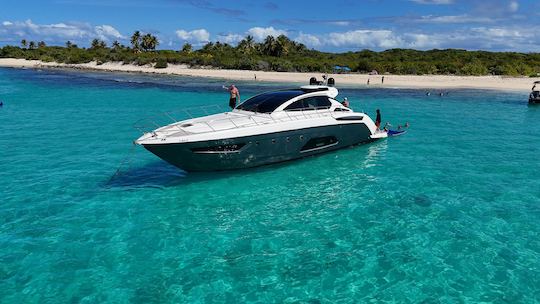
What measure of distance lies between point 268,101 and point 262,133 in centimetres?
249

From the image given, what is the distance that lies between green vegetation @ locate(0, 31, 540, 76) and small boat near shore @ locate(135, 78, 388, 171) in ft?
206

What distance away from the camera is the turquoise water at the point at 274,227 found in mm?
8344

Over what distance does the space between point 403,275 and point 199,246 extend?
5.08 m

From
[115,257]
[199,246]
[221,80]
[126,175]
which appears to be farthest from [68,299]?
[221,80]

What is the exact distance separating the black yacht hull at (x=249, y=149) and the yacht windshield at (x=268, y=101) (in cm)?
151

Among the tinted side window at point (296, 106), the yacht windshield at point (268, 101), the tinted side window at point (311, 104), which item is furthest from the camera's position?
the tinted side window at point (311, 104)

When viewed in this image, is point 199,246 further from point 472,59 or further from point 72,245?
point 472,59

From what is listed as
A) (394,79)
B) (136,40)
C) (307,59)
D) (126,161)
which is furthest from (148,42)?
(126,161)

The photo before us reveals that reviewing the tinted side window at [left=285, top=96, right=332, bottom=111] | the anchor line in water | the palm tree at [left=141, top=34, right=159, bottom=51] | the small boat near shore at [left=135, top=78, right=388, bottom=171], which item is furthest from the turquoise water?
the palm tree at [left=141, top=34, right=159, bottom=51]

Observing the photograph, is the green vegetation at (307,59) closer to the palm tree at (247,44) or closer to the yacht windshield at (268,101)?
the palm tree at (247,44)

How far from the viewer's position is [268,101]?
1694 cm

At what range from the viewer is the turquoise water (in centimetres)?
834

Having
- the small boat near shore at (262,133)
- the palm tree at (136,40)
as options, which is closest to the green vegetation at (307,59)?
the palm tree at (136,40)

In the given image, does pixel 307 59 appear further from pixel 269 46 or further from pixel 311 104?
pixel 311 104
